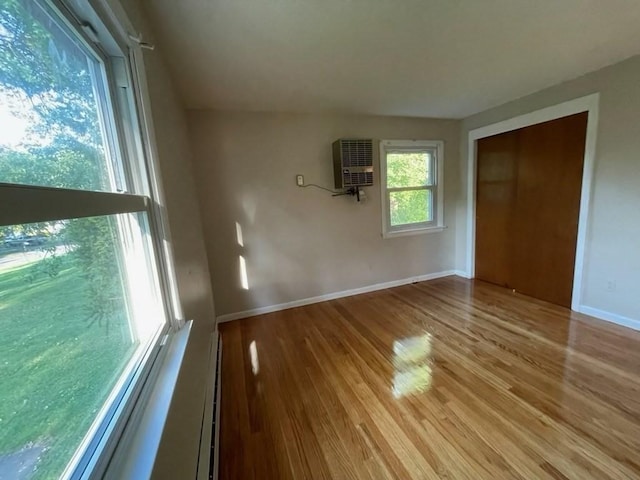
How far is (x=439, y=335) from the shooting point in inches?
92.5

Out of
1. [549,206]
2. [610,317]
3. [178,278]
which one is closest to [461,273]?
[549,206]

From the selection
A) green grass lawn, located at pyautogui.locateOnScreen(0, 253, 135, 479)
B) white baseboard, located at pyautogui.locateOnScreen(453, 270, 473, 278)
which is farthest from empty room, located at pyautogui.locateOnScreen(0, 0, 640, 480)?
white baseboard, located at pyautogui.locateOnScreen(453, 270, 473, 278)

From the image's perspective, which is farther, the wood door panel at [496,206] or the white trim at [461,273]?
the white trim at [461,273]

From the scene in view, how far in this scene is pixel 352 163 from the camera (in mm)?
3049

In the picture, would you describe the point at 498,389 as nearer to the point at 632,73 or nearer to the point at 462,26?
the point at 462,26

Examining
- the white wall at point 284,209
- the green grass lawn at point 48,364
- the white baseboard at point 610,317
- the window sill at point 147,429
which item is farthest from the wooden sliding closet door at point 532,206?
the green grass lawn at point 48,364

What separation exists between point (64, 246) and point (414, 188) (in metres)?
3.69

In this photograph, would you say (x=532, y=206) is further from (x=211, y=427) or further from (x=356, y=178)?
(x=211, y=427)

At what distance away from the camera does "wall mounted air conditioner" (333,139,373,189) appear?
3005 mm

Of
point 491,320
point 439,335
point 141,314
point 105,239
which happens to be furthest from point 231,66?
point 491,320

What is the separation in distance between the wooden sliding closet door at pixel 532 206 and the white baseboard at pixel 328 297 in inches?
29.4

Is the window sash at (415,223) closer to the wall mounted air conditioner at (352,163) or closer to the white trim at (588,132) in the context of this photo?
the wall mounted air conditioner at (352,163)

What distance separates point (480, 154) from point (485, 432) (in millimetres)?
3353

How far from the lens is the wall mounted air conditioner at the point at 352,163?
9.86 ft
